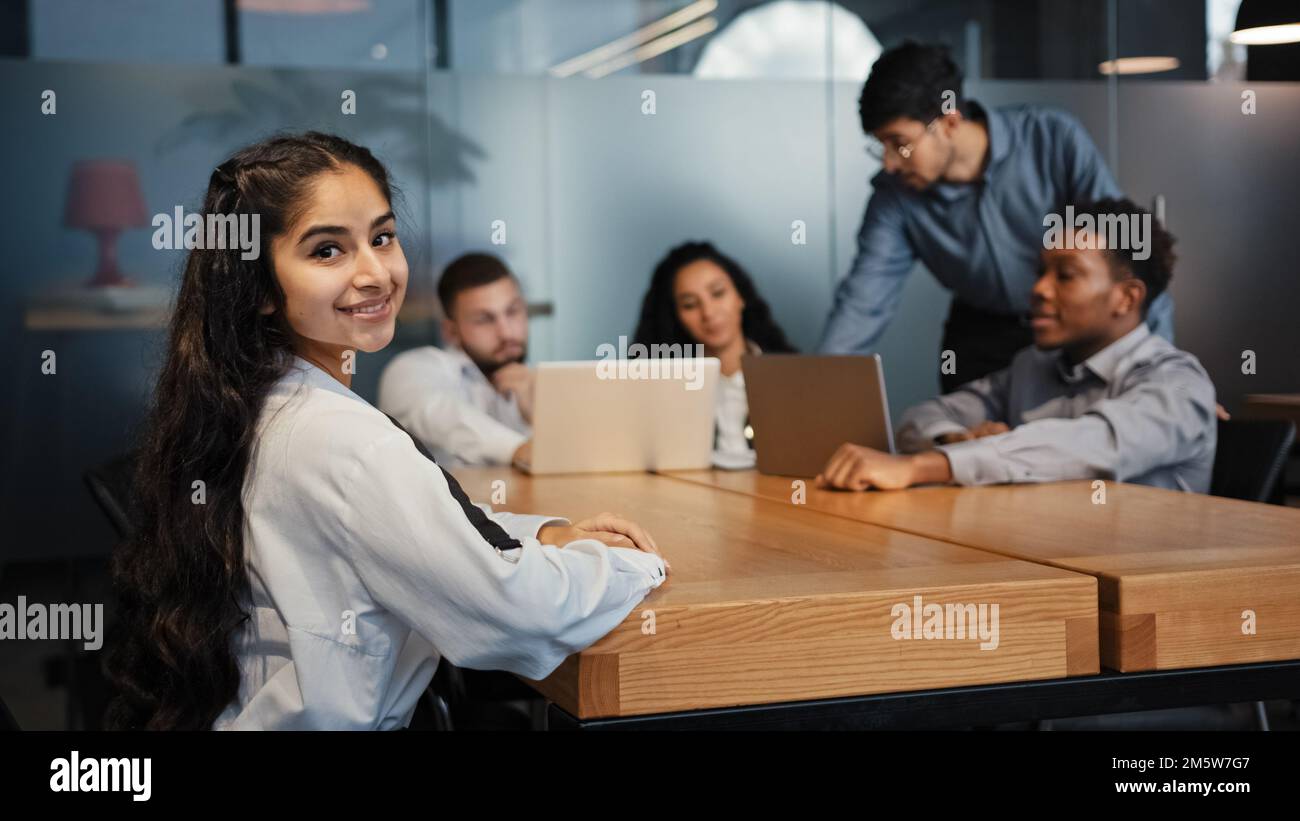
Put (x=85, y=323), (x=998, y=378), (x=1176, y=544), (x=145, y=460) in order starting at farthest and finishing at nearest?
1. (x=85, y=323)
2. (x=998, y=378)
3. (x=1176, y=544)
4. (x=145, y=460)

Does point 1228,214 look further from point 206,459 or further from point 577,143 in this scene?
point 206,459

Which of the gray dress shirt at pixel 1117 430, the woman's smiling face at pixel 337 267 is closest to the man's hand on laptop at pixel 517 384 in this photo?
the gray dress shirt at pixel 1117 430

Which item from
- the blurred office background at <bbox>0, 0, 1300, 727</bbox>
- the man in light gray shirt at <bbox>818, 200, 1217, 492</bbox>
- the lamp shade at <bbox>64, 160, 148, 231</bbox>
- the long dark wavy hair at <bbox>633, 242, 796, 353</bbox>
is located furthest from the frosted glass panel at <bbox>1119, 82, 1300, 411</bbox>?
the lamp shade at <bbox>64, 160, 148, 231</bbox>

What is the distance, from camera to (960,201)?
421 cm

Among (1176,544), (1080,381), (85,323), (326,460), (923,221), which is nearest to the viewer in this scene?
(326,460)

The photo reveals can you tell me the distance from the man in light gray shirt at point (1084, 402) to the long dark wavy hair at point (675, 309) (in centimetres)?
112

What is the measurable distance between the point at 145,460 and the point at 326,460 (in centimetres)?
27

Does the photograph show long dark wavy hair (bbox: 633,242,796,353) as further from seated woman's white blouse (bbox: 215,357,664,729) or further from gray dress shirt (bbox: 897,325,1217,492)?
seated woman's white blouse (bbox: 215,357,664,729)

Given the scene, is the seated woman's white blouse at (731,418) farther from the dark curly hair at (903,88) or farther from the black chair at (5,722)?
the black chair at (5,722)

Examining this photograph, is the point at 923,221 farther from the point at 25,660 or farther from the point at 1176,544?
the point at 25,660

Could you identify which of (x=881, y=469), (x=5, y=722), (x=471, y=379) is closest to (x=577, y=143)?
(x=471, y=379)

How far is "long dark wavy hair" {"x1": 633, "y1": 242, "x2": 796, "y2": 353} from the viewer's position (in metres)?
4.25
